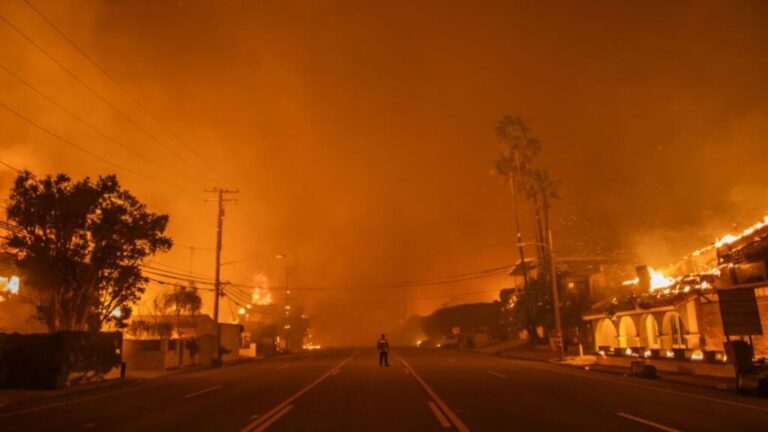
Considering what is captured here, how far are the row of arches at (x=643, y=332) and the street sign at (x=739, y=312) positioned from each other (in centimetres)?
1105

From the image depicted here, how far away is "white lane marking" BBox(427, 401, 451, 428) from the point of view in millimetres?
11091

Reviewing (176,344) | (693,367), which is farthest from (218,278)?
(693,367)

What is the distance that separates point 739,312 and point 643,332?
1703 centimetres

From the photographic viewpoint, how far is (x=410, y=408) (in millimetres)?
13586

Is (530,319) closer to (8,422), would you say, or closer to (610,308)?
(610,308)

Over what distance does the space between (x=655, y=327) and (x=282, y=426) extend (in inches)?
1180

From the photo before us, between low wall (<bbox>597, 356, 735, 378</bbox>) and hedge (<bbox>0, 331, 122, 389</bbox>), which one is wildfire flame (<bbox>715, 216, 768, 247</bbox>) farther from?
hedge (<bbox>0, 331, 122, 389</bbox>)

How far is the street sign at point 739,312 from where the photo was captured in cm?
2008

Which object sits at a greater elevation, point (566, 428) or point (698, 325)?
point (698, 325)

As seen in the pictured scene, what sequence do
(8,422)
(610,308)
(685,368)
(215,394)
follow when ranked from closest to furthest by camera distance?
1. (8,422)
2. (215,394)
3. (685,368)
4. (610,308)

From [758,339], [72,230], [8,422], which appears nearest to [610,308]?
[758,339]

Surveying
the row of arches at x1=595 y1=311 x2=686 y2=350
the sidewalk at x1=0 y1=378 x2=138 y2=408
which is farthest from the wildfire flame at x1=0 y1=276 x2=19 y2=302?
the row of arches at x1=595 y1=311 x2=686 y2=350

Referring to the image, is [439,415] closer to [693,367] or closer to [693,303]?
[693,367]

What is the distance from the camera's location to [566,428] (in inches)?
416
